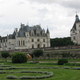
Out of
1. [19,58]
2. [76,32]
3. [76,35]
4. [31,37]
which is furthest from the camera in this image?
[76,32]

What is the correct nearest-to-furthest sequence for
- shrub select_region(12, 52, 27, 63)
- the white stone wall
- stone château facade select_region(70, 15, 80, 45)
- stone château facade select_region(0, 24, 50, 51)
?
shrub select_region(12, 52, 27, 63), stone château facade select_region(0, 24, 50, 51), the white stone wall, stone château facade select_region(70, 15, 80, 45)

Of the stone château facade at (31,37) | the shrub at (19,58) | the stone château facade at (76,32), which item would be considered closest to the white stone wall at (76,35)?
the stone château facade at (76,32)

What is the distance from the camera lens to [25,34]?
3720 inches

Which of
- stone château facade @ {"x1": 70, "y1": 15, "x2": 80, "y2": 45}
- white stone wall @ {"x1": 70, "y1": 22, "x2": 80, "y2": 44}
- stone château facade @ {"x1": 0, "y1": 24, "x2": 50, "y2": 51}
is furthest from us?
stone château facade @ {"x1": 70, "y1": 15, "x2": 80, "y2": 45}

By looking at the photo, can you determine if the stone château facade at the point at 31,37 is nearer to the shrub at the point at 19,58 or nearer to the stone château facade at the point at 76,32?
the stone château facade at the point at 76,32

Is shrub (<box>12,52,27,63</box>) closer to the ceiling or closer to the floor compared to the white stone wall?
closer to the floor

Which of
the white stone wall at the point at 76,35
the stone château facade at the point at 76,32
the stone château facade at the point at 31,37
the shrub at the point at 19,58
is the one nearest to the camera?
the shrub at the point at 19,58

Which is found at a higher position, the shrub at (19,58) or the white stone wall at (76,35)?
the white stone wall at (76,35)

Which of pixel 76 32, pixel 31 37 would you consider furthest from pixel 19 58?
pixel 76 32

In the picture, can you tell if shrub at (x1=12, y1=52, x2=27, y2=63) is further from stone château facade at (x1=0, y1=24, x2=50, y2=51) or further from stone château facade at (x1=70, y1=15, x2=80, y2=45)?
stone château facade at (x1=70, y1=15, x2=80, y2=45)

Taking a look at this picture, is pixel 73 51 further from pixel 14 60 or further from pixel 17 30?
pixel 17 30

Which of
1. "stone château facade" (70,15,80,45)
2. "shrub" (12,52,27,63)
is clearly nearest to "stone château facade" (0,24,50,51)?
"stone château facade" (70,15,80,45)

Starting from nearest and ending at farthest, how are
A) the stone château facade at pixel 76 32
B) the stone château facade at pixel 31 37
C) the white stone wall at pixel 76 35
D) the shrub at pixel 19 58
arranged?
the shrub at pixel 19 58 < the stone château facade at pixel 31 37 < the white stone wall at pixel 76 35 < the stone château facade at pixel 76 32

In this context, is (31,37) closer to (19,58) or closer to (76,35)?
(76,35)
